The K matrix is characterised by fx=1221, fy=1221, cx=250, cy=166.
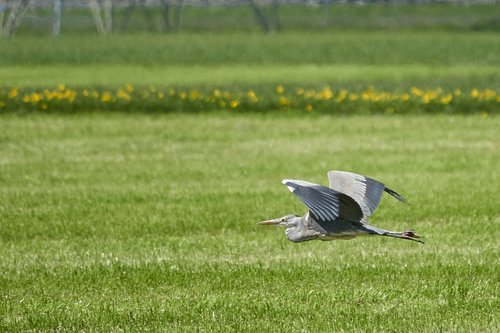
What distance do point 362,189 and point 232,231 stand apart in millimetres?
3605

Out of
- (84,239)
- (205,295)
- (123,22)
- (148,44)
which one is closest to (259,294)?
(205,295)

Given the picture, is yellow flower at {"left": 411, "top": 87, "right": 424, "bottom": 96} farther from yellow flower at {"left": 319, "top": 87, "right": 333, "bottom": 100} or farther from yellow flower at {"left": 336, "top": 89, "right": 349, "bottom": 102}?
yellow flower at {"left": 319, "top": 87, "right": 333, "bottom": 100}

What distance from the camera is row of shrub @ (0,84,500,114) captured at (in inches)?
755

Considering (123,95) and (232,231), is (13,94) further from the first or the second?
A: (232,231)

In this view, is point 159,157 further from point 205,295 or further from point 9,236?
point 205,295

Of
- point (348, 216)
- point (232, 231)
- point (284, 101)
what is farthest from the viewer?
point (284, 101)

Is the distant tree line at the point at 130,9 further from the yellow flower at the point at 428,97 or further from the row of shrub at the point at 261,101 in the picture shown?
the yellow flower at the point at 428,97

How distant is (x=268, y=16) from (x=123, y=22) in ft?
19.0

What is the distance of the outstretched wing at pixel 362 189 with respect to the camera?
6.59m

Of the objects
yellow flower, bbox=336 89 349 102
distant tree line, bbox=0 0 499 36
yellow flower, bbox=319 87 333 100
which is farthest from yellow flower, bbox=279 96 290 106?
distant tree line, bbox=0 0 499 36

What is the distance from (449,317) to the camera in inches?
280

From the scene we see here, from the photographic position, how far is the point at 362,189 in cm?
666

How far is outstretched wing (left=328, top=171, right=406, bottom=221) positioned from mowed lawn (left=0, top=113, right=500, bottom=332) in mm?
751

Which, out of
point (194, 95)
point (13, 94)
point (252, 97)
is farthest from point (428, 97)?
point (13, 94)
